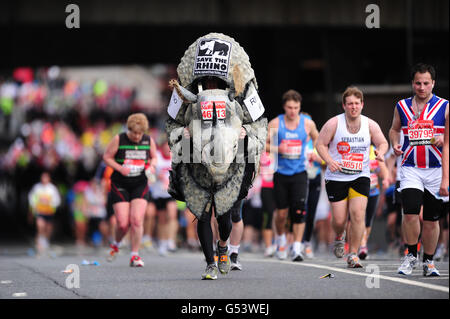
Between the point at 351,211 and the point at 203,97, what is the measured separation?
2.47 meters

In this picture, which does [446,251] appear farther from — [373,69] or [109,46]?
[109,46]

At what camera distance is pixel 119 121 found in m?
47.5

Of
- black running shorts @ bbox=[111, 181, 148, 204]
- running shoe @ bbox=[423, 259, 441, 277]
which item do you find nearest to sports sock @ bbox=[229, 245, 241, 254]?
black running shorts @ bbox=[111, 181, 148, 204]

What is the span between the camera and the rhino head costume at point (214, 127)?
995 cm

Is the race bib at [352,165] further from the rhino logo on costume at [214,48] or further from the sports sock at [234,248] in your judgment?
the rhino logo on costume at [214,48]

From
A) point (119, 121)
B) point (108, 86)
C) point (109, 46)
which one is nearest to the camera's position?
point (109, 46)

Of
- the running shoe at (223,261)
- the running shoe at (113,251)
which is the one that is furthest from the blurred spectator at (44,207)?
the running shoe at (223,261)

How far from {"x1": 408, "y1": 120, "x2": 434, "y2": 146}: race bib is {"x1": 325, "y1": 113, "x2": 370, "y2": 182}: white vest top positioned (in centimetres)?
133

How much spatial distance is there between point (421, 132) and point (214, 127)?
2045 mm

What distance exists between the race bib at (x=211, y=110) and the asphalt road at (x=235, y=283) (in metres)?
1.58

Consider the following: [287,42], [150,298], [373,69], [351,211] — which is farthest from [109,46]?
[150,298]

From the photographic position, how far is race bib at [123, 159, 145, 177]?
13.7 metres

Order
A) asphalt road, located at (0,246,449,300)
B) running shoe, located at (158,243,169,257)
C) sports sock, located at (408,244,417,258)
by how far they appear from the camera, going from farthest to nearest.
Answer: running shoe, located at (158,243,169,257) < sports sock, located at (408,244,417,258) < asphalt road, located at (0,246,449,300)

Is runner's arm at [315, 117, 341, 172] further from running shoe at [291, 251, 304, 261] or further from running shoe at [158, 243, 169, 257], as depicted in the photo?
running shoe at [158, 243, 169, 257]
